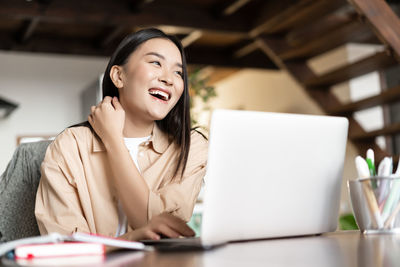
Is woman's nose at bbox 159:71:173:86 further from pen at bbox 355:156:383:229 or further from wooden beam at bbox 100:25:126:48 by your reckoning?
wooden beam at bbox 100:25:126:48

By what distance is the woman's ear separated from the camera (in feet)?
5.79

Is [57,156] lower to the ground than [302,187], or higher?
higher

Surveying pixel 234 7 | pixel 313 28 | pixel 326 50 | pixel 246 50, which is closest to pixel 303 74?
pixel 326 50

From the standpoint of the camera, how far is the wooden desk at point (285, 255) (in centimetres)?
82

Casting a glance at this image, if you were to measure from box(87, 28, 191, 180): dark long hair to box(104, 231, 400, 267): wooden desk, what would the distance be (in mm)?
668

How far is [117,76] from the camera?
5.81 feet

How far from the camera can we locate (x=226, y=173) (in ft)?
3.44

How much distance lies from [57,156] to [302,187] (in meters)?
0.73

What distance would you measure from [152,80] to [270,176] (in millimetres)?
653

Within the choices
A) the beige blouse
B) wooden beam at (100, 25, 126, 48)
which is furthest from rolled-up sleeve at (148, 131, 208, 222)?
wooden beam at (100, 25, 126, 48)

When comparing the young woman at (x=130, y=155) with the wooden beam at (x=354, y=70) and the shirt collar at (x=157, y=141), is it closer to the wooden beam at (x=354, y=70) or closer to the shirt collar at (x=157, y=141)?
the shirt collar at (x=157, y=141)

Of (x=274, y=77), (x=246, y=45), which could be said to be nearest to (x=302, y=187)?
(x=246, y=45)

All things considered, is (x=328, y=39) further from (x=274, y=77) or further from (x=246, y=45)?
(x=274, y=77)

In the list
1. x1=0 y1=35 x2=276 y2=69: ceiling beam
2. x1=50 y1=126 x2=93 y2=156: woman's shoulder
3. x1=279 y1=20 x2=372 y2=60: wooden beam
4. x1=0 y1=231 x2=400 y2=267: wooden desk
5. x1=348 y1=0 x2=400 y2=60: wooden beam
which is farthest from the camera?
x1=0 y1=35 x2=276 y2=69: ceiling beam
